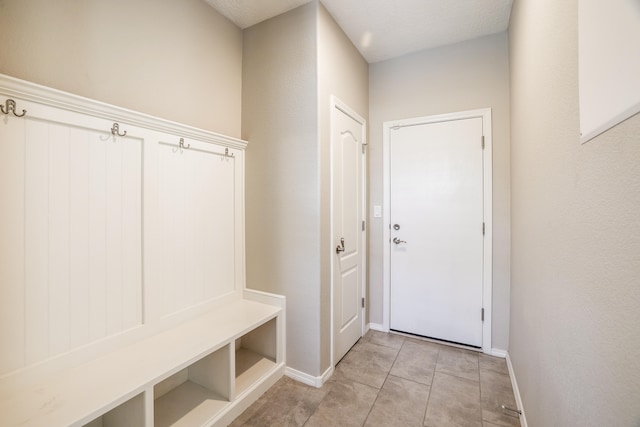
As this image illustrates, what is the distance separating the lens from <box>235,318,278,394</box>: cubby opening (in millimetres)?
1982

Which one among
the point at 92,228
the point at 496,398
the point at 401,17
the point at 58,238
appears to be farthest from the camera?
the point at 401,17

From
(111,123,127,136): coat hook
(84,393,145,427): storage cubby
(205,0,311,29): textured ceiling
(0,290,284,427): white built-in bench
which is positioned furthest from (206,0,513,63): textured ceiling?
(84,393,145,427): storage cubby

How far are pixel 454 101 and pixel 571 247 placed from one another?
6.63ft

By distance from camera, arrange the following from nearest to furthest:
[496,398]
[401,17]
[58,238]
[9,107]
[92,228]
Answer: [9,107] → [58,238] → [92,228] → [496,398] → [401,17]

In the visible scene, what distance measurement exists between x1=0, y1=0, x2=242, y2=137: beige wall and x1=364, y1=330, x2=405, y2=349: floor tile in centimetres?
229

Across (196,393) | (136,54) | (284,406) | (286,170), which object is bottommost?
(284,406)

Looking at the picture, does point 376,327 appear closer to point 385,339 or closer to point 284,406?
point 385,339

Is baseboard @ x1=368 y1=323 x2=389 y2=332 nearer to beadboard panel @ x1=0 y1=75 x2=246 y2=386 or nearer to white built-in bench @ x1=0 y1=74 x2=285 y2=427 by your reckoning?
white built-in bench @ x1=0 y1=74 x2=285 y2=427

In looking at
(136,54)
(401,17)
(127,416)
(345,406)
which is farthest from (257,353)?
(401,17)

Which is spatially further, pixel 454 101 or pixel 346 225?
pixel 454 101

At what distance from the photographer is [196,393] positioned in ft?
5.74

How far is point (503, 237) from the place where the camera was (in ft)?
7.77

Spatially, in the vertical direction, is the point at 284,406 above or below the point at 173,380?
below

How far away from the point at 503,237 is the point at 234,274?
2.28 meters
